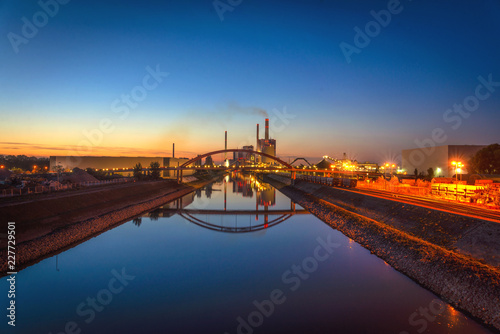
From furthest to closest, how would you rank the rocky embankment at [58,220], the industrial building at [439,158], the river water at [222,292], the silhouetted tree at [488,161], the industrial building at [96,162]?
the industrial building at [96,162] → the industrial building at [439,158] → the silhouetted tree at [488,161] → the rocky embankment at [58,220] → the river water at [222,292]

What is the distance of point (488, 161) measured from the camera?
154 feet

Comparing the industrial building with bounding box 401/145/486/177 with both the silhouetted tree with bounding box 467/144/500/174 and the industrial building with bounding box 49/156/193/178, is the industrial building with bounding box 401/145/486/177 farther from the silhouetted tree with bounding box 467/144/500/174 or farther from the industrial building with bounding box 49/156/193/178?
the industrial building with bounding box 49/156/193/178

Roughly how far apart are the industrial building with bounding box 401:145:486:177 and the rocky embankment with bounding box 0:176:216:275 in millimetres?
60931

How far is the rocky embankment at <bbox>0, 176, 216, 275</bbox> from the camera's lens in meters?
16.5

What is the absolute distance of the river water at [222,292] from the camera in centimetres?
974

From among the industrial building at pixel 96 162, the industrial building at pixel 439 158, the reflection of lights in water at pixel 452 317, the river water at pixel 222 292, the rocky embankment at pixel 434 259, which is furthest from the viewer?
the industrial building at pixel 96 162

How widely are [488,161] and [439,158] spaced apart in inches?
681

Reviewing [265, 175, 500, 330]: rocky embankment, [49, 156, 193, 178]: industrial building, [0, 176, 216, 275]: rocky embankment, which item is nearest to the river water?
[265, 175, 500, 330]: rocky embankment

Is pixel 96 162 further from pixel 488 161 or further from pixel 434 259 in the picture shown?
pixel 488 161

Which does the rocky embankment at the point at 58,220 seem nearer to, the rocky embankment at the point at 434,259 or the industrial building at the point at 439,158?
the rocky embankment at the point at 434,259

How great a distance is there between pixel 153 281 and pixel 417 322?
1207 cm

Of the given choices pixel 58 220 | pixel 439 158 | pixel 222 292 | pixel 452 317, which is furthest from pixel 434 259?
pixel 439 158

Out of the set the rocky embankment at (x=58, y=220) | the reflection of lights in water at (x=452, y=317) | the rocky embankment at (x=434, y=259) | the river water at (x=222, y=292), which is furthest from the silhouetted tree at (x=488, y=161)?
the rocky embankment at (x=58, y=220)

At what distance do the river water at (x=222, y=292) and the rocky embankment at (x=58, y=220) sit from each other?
115 centimetres
